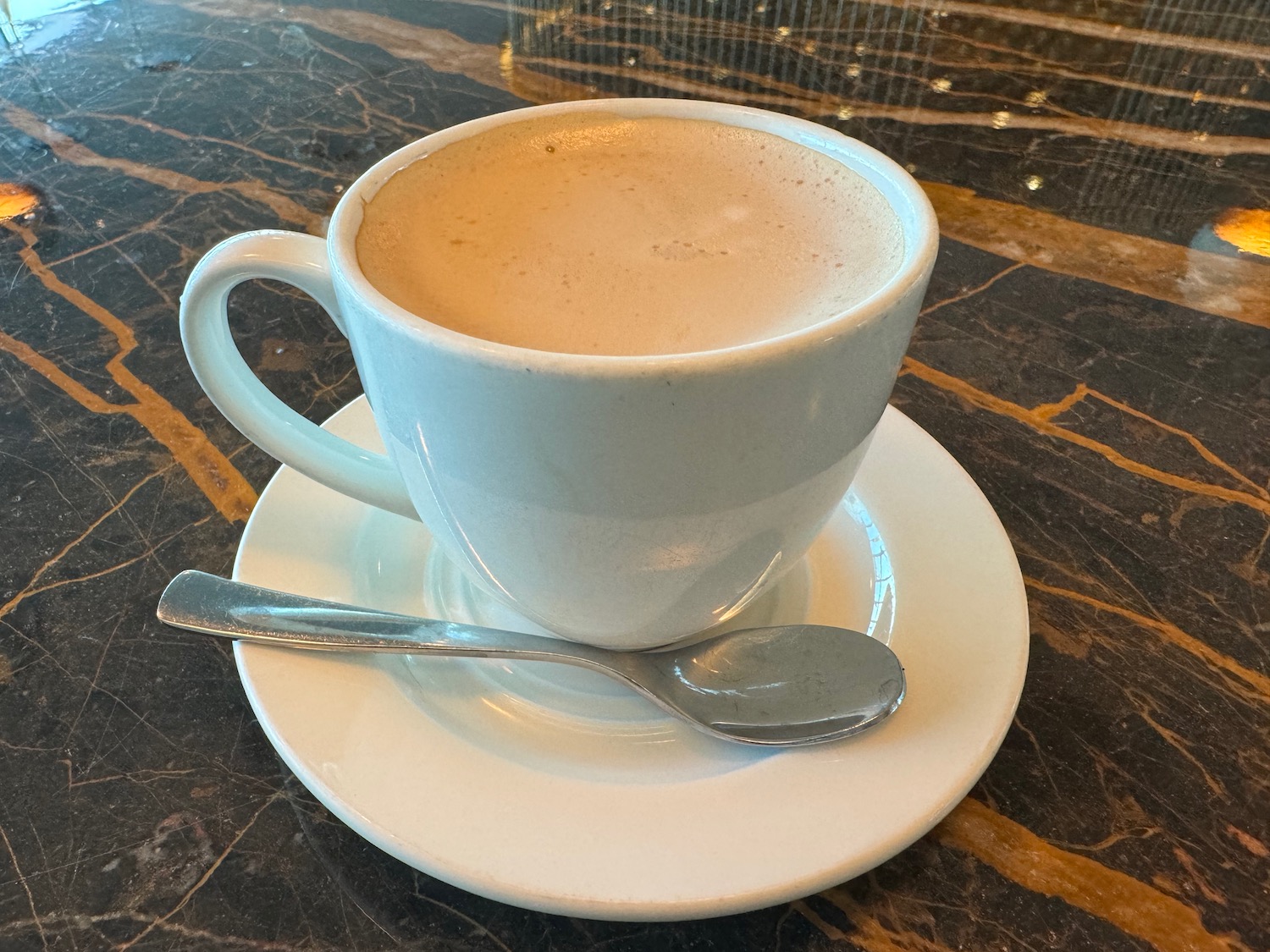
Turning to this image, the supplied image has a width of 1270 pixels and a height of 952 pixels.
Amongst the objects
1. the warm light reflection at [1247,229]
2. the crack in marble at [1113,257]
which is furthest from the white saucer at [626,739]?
the warm light reflection at [1247,229]

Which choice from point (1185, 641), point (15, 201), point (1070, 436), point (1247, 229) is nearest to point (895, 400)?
point (1070, 436)

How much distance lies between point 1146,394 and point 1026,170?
403 millimetres

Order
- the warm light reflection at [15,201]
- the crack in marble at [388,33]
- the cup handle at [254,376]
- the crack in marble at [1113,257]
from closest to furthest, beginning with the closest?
the cup handle at [254,376] < the crack in marble at [1113,257] < the warm light reflection at [15,201] < the crack in marble at [388,33]

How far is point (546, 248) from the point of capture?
54 cm

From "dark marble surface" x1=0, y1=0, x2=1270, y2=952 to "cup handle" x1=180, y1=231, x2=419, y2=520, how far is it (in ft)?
0.43

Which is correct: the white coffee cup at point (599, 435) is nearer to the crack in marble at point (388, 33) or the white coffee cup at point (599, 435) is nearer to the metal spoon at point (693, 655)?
the metal spoon at point (693, 655)

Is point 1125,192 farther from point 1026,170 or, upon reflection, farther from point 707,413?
point 707,413

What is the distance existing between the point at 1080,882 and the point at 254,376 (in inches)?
20.3

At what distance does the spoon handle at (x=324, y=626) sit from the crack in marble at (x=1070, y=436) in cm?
40

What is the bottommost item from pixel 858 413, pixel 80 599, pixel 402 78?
pixel 80 599

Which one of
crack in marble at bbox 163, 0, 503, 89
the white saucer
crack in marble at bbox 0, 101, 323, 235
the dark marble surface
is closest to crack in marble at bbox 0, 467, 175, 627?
the dark marble surface

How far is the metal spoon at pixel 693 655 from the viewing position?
467mm

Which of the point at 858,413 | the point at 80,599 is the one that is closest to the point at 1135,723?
the point at 858,413

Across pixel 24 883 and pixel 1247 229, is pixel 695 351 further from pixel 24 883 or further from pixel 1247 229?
pixel 1247 229
